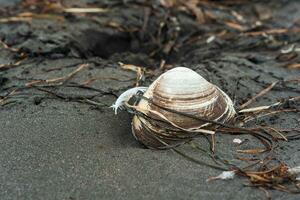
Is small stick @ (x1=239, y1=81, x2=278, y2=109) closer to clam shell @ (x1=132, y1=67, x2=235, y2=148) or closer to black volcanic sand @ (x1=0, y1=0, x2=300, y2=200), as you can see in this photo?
black volcanic sand @ (x1=0, y1=0, x2=300, y2=200)

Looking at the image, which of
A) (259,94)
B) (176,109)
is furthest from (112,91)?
(259,94)

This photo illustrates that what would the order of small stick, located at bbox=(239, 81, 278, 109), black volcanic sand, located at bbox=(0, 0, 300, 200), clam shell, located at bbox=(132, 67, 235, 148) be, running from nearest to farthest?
1. black volcanic sand, located at bbox=(0, 0, 300, 200)
2. clam shell, located at bbox=(132, 67, 235, 148)
3. small stick, located at bbox=(239, 81, 278, 109)

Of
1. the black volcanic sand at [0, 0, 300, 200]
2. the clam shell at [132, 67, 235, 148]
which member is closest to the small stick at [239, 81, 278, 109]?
the black volcanic sand at [0, 0, 300, 200]

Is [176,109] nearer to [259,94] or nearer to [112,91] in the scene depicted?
[112,91]

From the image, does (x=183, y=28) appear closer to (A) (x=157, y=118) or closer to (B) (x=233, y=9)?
(B) (x=233, y=9)

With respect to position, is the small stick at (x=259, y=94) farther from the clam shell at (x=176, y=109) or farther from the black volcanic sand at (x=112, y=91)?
the clam shell at (x=176, y=109)

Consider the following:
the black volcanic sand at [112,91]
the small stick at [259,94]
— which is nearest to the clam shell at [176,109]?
the black volcanic sand at [112,91]
